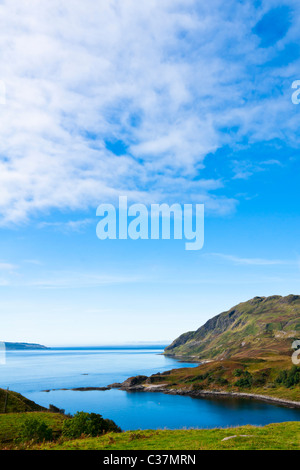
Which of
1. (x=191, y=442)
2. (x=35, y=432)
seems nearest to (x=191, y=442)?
(x=191, y=442)

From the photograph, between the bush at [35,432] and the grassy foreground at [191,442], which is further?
the bush at [35,432]

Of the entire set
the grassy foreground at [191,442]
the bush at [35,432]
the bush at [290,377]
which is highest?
the grassy foreground at [191,442]

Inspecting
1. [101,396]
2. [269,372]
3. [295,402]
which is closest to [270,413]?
[295,402]

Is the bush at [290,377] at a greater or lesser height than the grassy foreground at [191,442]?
lesser

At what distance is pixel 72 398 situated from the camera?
18875cm

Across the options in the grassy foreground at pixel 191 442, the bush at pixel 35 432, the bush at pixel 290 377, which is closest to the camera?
the grassy foreground at pixel 191 442

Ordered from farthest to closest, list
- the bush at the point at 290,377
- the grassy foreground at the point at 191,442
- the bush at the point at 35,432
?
the bush at the point at 290,377, the bush at the point at 35,432, the grassy foreground at the point at 191,442

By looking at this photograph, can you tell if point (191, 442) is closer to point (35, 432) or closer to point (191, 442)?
point (191, 442)

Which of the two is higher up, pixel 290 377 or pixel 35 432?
pixel 35 432

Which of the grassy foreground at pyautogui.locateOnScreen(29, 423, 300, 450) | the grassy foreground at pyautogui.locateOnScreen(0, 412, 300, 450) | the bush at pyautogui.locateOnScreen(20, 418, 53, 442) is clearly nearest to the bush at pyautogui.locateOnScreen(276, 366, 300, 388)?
the bush at pyautogui.locateOnScreen(20, 418, 53, 442)

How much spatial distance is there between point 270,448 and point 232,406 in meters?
169

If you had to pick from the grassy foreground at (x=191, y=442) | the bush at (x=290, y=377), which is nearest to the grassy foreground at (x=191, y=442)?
the grassy foreground at (x=191, y=442)

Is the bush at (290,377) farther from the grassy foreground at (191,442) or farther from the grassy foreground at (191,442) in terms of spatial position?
the grassy foreground at (191,442)
